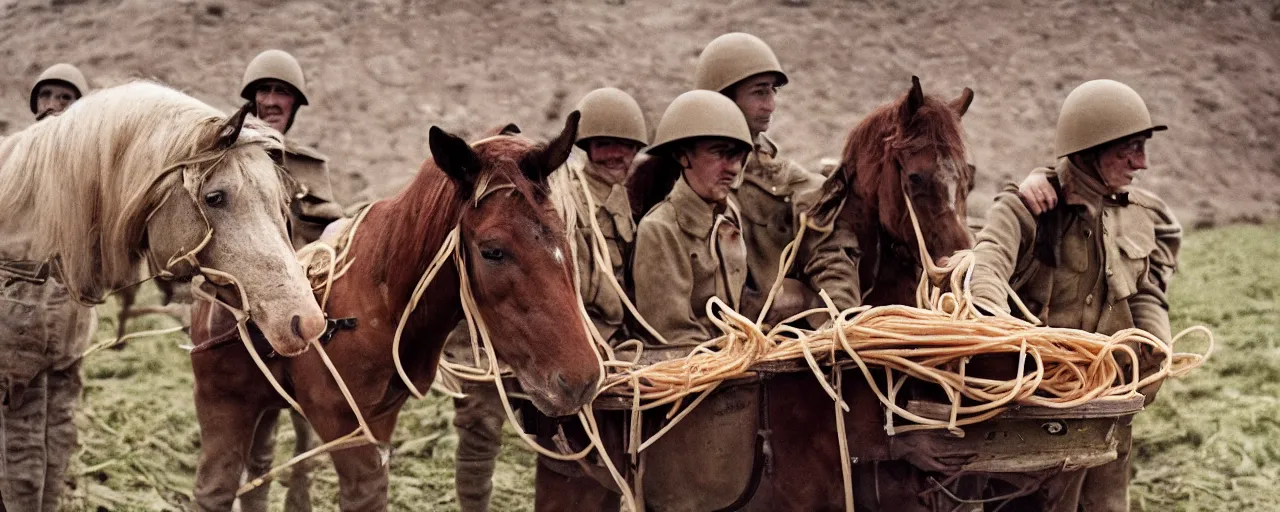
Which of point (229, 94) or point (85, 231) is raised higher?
point (85, 231)

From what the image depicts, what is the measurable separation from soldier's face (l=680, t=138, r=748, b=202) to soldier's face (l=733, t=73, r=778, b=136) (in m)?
1.06

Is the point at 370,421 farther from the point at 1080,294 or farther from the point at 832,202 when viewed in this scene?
the point at 1080,294

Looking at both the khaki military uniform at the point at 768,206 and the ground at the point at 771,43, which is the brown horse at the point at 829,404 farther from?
the ground at the point at 771,43

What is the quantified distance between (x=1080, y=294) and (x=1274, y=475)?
2.80 m

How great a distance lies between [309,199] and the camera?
20.5 feet

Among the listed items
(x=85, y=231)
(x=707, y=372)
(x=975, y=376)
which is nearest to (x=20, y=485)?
(x=85, y=231)

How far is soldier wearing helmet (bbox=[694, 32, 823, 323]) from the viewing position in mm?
5168

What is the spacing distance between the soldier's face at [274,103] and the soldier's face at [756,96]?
7.55 feet

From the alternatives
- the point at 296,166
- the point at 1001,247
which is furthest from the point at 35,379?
the point at 1001,247

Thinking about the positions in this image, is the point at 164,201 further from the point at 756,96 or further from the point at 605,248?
the point at 756,96

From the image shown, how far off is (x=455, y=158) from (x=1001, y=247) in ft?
6.96

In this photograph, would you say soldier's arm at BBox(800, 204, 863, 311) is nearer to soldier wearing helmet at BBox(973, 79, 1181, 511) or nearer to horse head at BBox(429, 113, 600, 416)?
soldier wearing helmet at BBox(973, 79, 1181, 511)

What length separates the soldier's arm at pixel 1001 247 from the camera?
171 inches

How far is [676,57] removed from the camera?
680 inches
